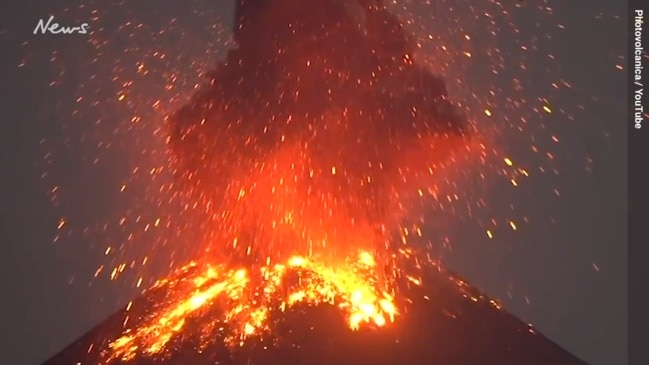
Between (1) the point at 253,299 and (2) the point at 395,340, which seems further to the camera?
(1) the point at 253,299

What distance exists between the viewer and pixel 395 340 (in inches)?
395

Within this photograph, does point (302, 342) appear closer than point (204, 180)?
Yes

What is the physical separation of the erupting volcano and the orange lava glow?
24mm

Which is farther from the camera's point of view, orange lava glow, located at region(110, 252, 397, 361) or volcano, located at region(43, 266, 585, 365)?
orange lava glow, located at region(110, 252, 397, 361)

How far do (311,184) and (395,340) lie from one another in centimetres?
282

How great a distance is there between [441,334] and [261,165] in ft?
12.1

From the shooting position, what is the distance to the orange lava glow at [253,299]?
10086 millimetres

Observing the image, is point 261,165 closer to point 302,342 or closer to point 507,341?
point 302,342

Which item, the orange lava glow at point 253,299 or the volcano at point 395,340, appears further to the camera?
the orange lava glow at point 253,299

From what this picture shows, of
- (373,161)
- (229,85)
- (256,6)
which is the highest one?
(256,6)

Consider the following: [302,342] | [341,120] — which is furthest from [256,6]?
[302,342]

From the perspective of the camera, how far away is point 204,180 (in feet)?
36.4

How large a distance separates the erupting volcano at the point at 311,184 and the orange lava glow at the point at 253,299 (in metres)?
0.02

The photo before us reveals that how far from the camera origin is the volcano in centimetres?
953
